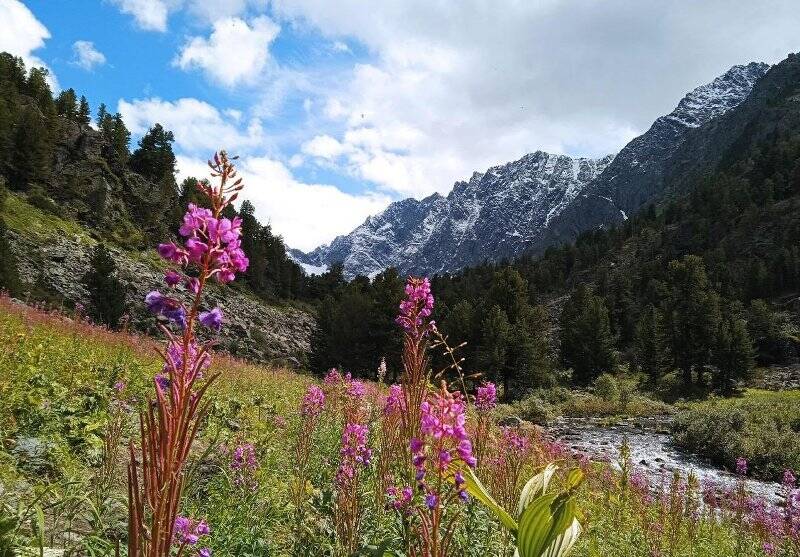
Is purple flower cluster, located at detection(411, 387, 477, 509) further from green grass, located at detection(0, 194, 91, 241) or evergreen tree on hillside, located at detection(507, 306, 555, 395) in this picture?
green grass, located at detection(0, 194, 91, 241)

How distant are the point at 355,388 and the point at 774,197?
100197 mm

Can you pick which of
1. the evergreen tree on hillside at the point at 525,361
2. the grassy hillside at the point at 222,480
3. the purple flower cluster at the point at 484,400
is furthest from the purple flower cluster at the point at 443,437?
the evergreen tree on hillside at the point at 525,361

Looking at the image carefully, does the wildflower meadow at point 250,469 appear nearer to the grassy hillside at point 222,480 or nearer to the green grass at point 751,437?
the grassy hillside at point 222,480

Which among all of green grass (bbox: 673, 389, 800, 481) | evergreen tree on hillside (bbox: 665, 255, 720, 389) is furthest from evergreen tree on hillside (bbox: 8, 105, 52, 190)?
evergreen tree on hillside (bbox: 665, 255, 720, 389)

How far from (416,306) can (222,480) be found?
3590 mm

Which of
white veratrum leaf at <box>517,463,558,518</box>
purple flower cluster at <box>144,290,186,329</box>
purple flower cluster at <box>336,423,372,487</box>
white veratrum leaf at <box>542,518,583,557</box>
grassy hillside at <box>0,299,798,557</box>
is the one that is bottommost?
grassy hillside at <box>0,299,798,557</box>

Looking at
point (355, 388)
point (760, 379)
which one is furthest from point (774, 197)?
point (355, 388)

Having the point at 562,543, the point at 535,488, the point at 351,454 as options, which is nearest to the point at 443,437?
the point at 562,543

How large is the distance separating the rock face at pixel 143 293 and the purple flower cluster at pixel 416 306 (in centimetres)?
2400

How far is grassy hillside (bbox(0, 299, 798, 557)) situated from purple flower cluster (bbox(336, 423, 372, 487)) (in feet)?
1.13

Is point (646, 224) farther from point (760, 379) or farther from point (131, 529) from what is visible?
point (131, 529)

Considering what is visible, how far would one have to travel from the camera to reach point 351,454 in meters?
3.93

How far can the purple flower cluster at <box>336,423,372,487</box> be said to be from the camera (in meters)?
3.53

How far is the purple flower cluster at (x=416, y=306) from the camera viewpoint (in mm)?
2891
